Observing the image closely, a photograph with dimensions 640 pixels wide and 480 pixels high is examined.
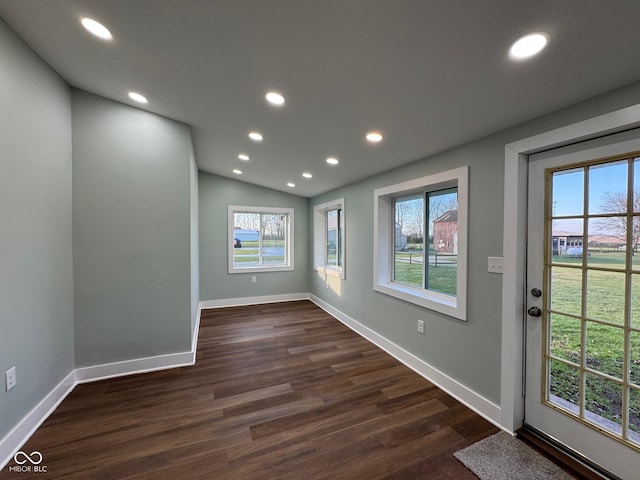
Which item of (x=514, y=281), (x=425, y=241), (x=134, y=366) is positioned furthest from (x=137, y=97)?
(x=514, y=281)

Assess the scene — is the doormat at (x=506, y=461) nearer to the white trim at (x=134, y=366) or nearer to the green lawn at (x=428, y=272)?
the green lawn at (x=428, y=272)

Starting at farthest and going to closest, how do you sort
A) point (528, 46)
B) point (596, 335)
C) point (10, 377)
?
point (10, 377)
point (596, 335)
point (528, 46)

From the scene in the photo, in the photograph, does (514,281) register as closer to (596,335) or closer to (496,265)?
(496,265)

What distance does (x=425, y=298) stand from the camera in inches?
103

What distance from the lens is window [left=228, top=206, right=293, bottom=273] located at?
5180 millimetres

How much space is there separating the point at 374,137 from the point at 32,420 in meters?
3.42

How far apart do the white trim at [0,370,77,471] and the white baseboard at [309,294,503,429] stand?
10.3ft

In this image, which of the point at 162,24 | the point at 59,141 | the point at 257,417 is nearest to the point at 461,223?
the point at 257,417

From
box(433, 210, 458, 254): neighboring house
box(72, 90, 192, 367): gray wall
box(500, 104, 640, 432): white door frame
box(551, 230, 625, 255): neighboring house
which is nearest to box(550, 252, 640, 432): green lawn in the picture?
box(551, 230, 625, 255): neighboring house

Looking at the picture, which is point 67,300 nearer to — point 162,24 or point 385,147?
point 162,24

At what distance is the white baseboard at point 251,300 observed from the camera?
196 inches

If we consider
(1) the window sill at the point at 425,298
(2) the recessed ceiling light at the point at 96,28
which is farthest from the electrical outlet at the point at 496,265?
Answer: (2) the recessed ceiling light at the point at 96,28

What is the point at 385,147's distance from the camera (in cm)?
254

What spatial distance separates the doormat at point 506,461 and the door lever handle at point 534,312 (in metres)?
0.86
